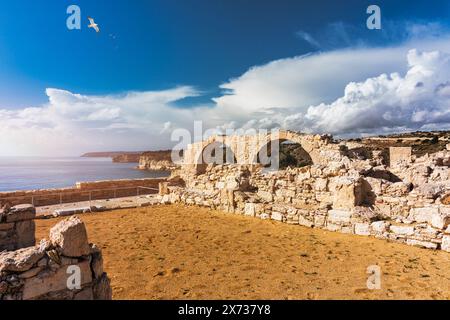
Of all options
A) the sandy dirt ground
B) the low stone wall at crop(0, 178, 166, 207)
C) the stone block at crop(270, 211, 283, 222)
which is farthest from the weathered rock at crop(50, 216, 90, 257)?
the low stone wall at crop(0, 178, 166, 207)

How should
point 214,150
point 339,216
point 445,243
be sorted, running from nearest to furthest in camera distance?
point 445,243 → point 339,216 → point 214,150

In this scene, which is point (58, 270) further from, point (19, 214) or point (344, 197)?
point (344, 197)

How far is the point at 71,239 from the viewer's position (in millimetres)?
3248

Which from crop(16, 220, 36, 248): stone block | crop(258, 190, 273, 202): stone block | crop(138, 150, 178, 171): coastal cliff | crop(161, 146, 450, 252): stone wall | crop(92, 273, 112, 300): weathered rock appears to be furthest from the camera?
crop(138, 150, 178, 171): coastal cliff

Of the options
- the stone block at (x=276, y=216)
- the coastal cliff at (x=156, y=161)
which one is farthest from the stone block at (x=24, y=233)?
the coastal cliff at (x=156, y=161)

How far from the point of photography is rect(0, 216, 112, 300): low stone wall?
9.50 feet

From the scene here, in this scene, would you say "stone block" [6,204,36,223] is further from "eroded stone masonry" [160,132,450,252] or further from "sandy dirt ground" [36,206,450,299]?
"eroded stone masonry" [160,132,450,252]

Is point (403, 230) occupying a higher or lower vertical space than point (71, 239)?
lower

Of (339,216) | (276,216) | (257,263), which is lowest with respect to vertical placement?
(257,263)

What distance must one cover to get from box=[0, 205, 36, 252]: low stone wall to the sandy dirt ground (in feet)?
4.72

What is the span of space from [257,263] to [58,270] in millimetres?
3513

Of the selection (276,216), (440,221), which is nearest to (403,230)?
(440,221)

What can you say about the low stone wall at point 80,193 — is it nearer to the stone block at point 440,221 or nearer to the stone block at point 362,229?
the stone block at point 362,229
